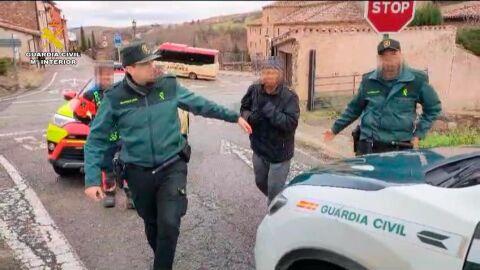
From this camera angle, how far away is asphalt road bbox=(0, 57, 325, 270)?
3.90 metres

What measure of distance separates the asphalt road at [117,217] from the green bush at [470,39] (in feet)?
43.3

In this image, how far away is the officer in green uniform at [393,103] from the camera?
12.4ft

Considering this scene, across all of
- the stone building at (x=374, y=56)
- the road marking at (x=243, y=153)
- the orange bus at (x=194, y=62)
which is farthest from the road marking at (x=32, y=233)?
the orange bus at (x=194, y=62)

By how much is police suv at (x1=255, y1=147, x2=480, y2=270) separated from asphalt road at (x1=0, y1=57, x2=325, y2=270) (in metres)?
1.40

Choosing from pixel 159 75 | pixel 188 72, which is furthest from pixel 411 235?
pixel 188 72

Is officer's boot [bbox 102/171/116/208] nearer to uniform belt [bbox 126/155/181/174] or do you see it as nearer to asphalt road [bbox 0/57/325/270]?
asphalt road [bbox 0/57/325/270]

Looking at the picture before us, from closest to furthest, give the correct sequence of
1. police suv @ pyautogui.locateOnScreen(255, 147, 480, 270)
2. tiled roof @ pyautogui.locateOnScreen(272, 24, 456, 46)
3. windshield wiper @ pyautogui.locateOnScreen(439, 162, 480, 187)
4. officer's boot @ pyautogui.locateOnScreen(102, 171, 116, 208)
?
1. police suv @ pyautogui.locateOnScreen(255, 147, 480, 270)
2. windshield wiper @ pyautogui.locateOnScreen(439, 162, 480, 187)
3. officer's boot @ pyautogui.locateOnScreen(102, 171, 116, 208)
4. tiled roof @ pyautogui.locateOnScreen(272, 24, 456, 46)

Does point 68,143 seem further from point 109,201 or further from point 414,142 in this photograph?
point 414,142

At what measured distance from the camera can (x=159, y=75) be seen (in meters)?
3.19

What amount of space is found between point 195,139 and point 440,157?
6724 mm

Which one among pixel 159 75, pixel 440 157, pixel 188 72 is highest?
pixel 159 75

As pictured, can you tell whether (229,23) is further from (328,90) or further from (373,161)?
(373,161)

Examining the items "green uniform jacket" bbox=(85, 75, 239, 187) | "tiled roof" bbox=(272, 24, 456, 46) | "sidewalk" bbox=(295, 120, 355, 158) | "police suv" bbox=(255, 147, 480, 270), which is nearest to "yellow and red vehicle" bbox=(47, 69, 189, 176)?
"green uniform jacket" bbox=(85, 75, 239, 187)

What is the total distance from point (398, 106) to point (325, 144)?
16.3 ft
